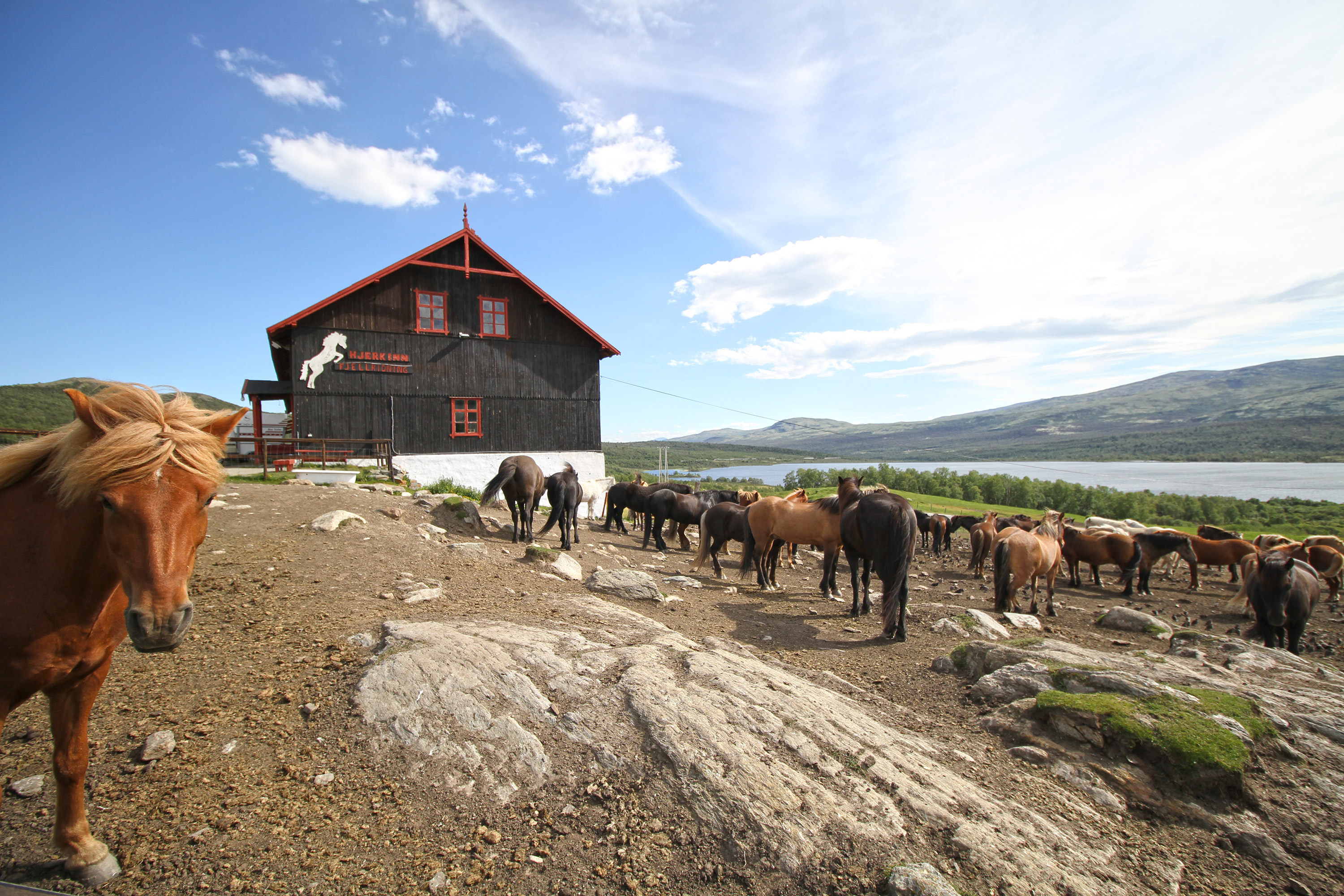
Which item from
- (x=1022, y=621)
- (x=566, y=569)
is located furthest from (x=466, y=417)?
(x=1022, y=621)

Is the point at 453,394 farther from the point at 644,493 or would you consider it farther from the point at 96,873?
the point at 96,873

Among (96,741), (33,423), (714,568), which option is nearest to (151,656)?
(96,741)

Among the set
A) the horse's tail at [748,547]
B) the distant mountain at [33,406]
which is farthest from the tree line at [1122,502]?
the distant mountain at [33,406]

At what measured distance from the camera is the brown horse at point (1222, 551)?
14797 millimetres

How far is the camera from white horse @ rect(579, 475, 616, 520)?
2345 cm

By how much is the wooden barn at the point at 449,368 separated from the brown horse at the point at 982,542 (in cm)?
1626

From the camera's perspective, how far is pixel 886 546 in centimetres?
841

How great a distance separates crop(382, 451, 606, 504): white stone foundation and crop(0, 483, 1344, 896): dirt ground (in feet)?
52.2

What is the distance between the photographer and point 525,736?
3.74 metres

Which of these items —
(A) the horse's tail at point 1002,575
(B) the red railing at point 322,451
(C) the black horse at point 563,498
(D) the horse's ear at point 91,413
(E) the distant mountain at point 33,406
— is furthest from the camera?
(E) the distant mountain at point 33,406

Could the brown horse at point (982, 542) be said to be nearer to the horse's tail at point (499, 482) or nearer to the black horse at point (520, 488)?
the black horse at point (520, 488)

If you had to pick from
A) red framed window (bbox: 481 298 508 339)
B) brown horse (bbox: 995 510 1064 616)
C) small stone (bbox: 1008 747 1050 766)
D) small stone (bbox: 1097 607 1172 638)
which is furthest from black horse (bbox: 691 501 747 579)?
red framed window (bbox: 481 298 508 339)

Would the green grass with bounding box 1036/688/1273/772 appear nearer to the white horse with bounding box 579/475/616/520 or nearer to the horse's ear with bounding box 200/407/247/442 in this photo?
the horse's ear with bounding box 200/407/247/442

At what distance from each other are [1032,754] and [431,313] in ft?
78.9
